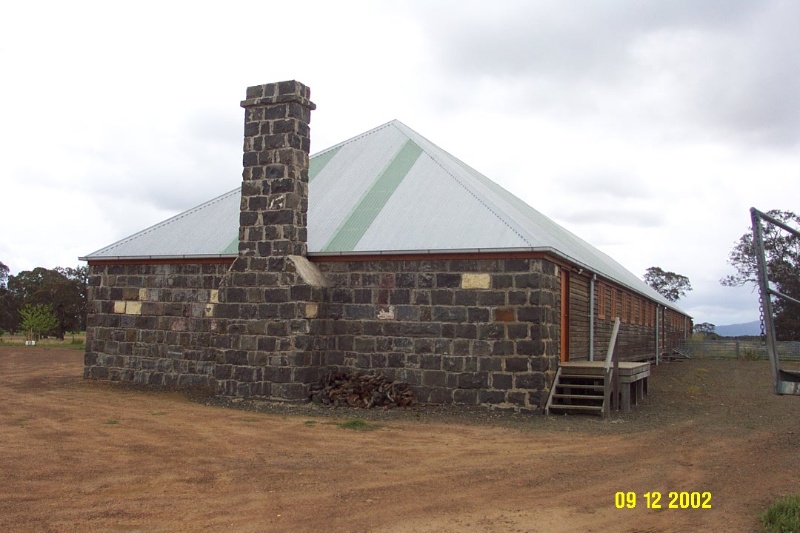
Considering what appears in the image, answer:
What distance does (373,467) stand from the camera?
28.7 feet

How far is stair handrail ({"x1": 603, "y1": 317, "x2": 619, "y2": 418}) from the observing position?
13.4 meters

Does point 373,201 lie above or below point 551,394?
above

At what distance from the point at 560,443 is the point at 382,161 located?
948 centimetres

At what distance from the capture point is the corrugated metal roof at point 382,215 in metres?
14.5

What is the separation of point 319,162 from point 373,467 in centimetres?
1187

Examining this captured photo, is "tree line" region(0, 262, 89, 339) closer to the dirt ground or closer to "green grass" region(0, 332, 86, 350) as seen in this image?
"green grass" region(0, 332, 86, 350)

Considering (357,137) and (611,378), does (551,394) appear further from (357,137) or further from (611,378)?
(357,137)

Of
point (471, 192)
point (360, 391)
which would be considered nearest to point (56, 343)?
point (360, 391)

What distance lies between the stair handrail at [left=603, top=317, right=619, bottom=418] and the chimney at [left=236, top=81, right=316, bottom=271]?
20.7 feet

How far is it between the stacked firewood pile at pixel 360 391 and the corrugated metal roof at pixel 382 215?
8.17ft

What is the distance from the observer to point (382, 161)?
18.1m

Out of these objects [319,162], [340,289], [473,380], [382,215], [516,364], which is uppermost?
[319,162]

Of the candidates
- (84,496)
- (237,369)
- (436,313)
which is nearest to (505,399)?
(436,313)

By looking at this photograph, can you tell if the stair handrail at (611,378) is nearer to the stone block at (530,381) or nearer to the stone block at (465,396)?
the stone block at (530,381)
